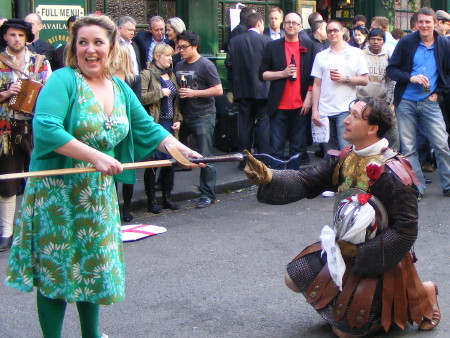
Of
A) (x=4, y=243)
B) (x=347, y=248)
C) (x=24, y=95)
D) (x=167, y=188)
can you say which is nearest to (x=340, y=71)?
(x=167, y=188)

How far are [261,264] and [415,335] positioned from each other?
5.74 ft

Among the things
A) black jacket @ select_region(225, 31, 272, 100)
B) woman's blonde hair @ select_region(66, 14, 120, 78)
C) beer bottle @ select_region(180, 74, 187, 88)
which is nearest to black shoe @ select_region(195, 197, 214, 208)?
beer bottle @ select_region(180, 74, 187, 88)

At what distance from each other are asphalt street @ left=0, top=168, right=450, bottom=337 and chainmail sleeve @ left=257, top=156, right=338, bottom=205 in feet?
2.68

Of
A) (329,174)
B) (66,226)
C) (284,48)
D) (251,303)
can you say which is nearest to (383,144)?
(329,174)

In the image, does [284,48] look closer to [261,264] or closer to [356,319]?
[261,264]

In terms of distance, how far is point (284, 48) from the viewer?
9523mm

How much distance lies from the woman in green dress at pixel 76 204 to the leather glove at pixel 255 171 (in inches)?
26.3

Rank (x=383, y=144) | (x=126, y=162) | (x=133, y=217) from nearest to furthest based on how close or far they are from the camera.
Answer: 1. (x=126, y=162)
2. (x=383, y=144)
3. (x=133, y=217)

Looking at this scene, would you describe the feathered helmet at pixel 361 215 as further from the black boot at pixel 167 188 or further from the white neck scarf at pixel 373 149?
the black boot at pixel 167 188

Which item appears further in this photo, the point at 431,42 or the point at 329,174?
the point at 431,42

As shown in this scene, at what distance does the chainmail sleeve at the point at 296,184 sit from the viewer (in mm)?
4629

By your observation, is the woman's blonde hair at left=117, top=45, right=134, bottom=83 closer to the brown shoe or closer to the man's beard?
the man's beard

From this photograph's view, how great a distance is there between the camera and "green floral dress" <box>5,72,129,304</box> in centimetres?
401

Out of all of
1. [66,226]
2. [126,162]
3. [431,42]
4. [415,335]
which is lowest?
[415,335]
